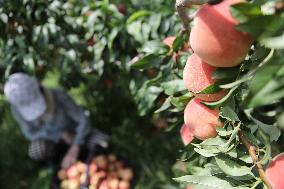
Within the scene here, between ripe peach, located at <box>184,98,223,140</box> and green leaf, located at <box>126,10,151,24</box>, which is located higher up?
ripe peach, located at <box>184,98,223,140</box>

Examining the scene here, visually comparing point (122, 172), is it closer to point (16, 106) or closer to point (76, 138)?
point (76, 138)

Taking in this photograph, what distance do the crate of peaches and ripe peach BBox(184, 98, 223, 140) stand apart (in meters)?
1.37

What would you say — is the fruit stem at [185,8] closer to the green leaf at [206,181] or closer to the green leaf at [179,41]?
the green leaf at [179,41]

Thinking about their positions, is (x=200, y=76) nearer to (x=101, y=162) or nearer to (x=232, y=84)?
(x=232, y=84)

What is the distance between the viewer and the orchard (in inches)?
29.9

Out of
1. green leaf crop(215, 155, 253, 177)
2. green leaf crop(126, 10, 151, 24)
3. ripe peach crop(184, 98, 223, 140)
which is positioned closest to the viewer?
green leaf crop(215, 155, 253, 177)

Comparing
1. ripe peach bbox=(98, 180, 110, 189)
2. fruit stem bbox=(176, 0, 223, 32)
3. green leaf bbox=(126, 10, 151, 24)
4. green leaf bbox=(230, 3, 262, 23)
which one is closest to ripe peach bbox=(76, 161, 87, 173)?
ripe peach bbox=(98, 180, 110, 189)

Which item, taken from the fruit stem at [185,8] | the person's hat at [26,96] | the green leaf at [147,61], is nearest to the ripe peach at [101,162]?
the person's hat at [26,96]

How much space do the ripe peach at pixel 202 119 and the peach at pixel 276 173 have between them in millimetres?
197

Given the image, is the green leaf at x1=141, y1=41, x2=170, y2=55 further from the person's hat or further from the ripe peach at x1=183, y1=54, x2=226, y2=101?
the person's hat

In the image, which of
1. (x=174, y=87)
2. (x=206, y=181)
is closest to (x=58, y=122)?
(x=174, y=87)

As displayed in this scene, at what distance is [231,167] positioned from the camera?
0.89 m

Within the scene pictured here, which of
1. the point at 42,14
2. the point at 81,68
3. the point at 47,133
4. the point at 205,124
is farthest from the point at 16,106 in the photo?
the point at 205,124

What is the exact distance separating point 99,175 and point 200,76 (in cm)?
153
